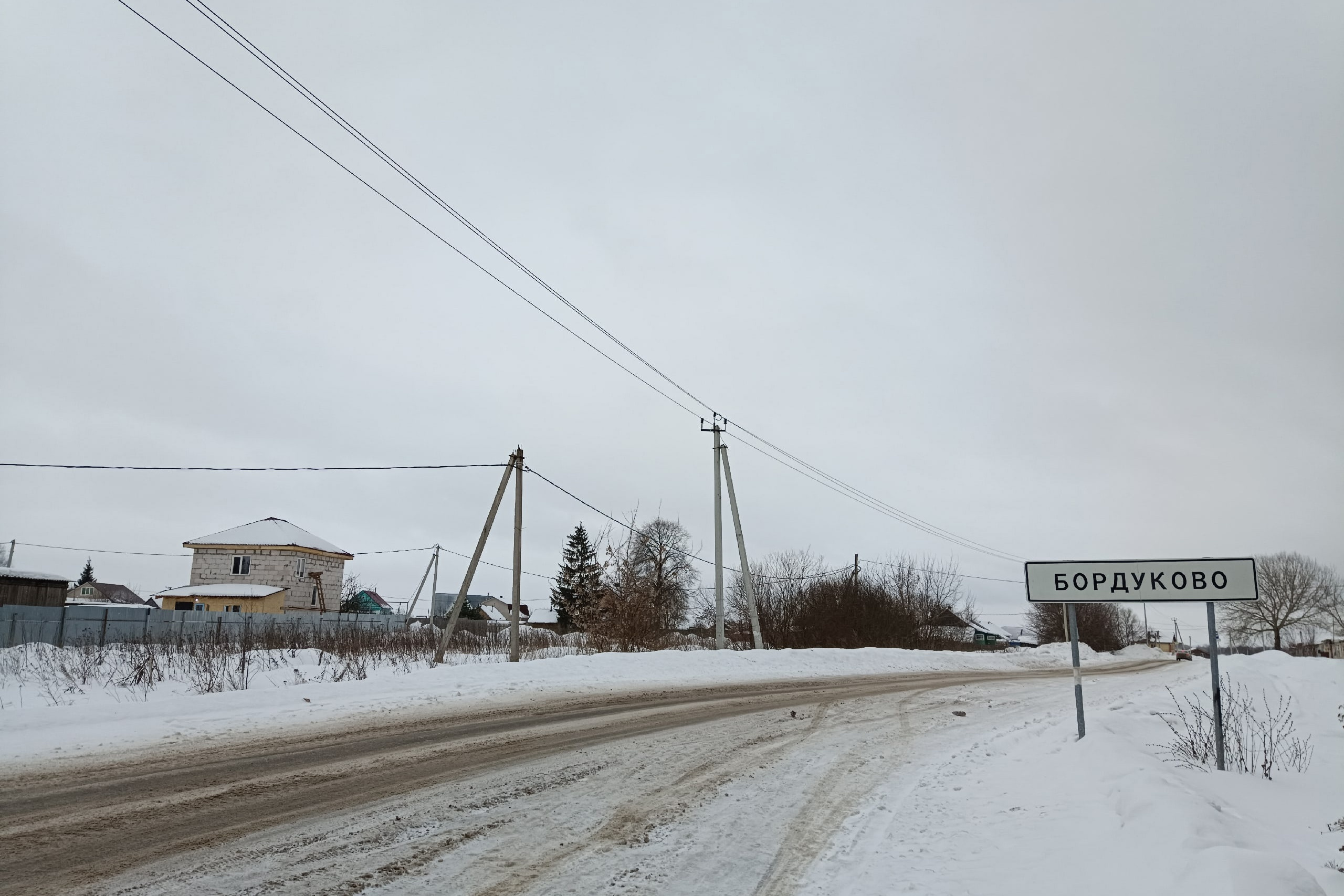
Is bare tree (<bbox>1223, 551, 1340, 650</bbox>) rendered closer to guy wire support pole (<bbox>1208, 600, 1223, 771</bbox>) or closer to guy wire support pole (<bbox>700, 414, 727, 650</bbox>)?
guy wire support pole (<bbox>700, 414, 727, 650</bbox>)

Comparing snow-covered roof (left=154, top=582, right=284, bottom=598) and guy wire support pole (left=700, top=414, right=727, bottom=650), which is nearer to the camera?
guy wire support pole (left=700, top=414, right=727, bottom=650)

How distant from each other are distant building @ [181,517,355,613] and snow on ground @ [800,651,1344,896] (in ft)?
176

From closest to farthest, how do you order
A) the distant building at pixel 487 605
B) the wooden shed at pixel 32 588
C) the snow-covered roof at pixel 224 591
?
the wooden shed at pixel 32 588 → the snow-covered roof at pixel 224 591 → the distant building at pixel 487 605

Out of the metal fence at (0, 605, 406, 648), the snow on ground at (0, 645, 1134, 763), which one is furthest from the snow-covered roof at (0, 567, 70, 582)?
the snow on ground at (0, 645, 1134, 763)

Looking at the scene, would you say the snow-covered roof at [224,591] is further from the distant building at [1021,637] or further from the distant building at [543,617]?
the distant building at [1021,637]

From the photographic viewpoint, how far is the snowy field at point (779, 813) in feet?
15.3

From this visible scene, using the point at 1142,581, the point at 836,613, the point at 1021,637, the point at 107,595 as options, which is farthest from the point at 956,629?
the point at 107,595

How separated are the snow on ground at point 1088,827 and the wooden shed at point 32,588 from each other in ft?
156

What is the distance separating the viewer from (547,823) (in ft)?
19.0

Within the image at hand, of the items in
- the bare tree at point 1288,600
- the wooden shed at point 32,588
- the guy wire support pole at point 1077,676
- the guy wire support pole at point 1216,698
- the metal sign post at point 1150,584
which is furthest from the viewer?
the bare tree at point 1288,600

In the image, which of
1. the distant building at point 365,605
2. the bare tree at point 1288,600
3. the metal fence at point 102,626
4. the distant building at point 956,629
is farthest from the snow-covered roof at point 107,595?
the bare tree at point 1288,600

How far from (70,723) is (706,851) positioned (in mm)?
7574

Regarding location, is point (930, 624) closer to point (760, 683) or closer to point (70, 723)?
point (760, 683)

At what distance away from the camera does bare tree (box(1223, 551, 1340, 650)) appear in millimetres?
70500
